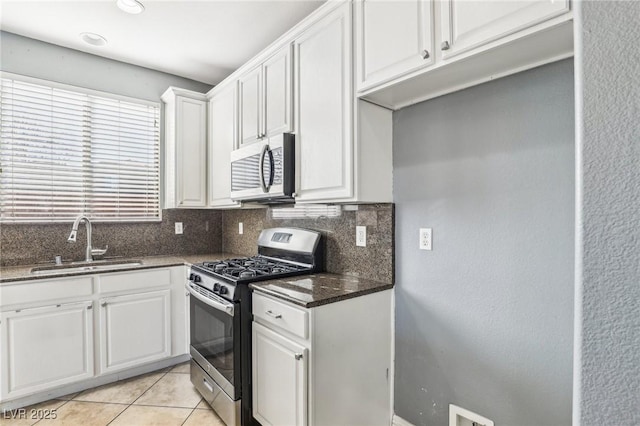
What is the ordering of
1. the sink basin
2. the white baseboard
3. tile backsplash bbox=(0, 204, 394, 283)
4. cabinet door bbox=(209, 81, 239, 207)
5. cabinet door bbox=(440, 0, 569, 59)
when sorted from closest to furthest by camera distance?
cabinet door bbox=(440, 0, 569, 59)
the white baseboard
tile backsplash bbox=(0, 204, 394, 283)
the sink basin
cabinet door bbox=(209, 81, 239, 207)

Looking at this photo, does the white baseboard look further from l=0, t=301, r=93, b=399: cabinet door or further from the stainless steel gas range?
l=0, t=301, r=93, b=399: cabinet door

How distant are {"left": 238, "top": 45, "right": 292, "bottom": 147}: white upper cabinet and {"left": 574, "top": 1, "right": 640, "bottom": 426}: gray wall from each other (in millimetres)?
1759

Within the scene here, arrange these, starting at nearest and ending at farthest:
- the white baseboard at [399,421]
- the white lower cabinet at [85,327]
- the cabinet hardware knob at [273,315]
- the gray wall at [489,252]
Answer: the gray wall at [489,252], the cabinet hardware knob at [273,315], the white baseboard at [399,421], the white lower cabinet at [85,327]

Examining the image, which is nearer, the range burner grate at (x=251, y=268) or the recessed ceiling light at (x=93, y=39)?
the range burner grate at (x=251, y=268)

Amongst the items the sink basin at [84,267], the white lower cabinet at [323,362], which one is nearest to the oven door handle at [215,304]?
the white lower cabinet at [323,362]

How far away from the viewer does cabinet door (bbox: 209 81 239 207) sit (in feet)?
8.86

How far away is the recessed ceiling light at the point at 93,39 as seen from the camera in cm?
245

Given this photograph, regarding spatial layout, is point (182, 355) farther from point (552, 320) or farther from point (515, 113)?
point (515, 113)

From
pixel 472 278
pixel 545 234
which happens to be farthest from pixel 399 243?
pixel 545 234

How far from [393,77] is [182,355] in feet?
8.82

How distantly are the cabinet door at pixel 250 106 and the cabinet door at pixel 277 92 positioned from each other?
0.08 metres

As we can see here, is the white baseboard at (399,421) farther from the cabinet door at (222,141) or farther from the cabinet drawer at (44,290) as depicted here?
the cabinet drawer at (44,290)

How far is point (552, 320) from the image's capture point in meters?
1.32

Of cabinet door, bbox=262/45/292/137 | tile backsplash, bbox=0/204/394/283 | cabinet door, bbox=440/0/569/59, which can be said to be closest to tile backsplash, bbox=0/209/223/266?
tile backsplash, bbox=0/204/394/283
